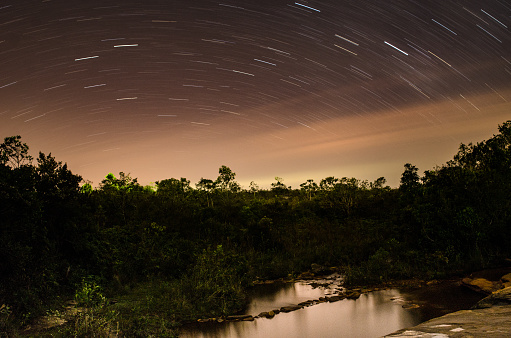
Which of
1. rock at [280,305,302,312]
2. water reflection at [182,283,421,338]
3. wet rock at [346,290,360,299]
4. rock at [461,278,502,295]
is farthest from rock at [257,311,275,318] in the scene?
rock at [461,278,502,295]

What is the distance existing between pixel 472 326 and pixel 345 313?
783 cm

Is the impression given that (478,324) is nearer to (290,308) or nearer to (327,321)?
(327,321)

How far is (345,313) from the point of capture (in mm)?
13297

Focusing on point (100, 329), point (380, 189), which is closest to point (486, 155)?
point (380, 189)

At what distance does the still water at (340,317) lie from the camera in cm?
1155

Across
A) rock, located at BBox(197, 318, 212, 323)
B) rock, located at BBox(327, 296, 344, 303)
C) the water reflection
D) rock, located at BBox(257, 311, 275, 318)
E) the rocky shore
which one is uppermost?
the rocky shore

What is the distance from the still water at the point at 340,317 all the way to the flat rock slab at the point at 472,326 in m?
4.44

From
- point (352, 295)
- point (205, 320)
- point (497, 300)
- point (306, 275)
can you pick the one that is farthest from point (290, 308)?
point (497, 300)

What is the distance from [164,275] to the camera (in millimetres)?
18094

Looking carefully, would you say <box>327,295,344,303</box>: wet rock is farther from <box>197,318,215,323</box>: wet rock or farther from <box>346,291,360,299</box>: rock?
<box>197,318,215,323</box>: wet rock

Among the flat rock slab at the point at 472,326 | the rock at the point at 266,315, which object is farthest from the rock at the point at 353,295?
the flat rock slab at the point at 472,326

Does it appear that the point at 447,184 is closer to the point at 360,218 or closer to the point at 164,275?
the point at 360,218

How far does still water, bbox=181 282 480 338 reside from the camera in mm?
11547

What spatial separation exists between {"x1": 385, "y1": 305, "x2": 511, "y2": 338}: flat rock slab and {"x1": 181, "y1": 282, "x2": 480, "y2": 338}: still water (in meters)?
4.44
